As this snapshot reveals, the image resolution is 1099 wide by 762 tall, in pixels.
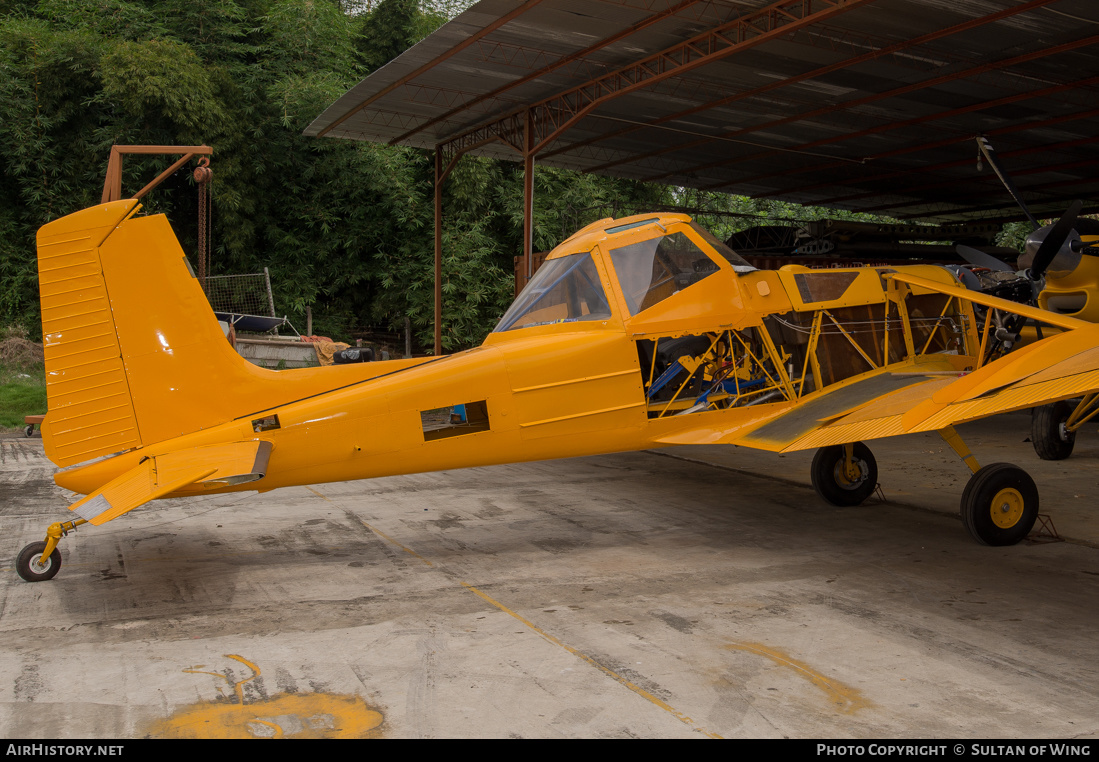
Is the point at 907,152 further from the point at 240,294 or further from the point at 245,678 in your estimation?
the point at 245,678

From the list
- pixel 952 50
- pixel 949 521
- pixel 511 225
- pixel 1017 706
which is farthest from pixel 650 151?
pixel 1017 706

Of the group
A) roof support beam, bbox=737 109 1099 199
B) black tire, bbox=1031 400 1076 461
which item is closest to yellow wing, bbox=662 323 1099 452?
black tire, bbox=1031 400 1076 461

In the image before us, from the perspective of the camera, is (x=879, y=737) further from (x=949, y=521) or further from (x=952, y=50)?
(x=952, y=50)

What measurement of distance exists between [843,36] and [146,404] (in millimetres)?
11942

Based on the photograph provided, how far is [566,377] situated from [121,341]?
3.05 m

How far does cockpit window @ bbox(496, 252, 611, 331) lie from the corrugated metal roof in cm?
632

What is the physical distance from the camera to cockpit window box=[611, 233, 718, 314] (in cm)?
625

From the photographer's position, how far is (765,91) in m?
14.8

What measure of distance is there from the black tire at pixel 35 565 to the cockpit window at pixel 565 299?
3.56m

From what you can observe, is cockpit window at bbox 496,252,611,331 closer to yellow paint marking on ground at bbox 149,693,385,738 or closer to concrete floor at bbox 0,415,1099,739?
concrete floor at bbox 0,415,1099,739

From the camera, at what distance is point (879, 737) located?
313 centimetres

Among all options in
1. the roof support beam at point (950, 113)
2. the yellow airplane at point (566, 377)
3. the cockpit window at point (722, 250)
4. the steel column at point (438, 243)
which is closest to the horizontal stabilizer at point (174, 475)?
the yellow airplane at point (566, 377)

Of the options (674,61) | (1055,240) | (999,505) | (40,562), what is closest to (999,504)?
(999,505)

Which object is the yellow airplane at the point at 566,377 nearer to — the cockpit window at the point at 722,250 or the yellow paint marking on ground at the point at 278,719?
the cockpit window at the point at 722,250
